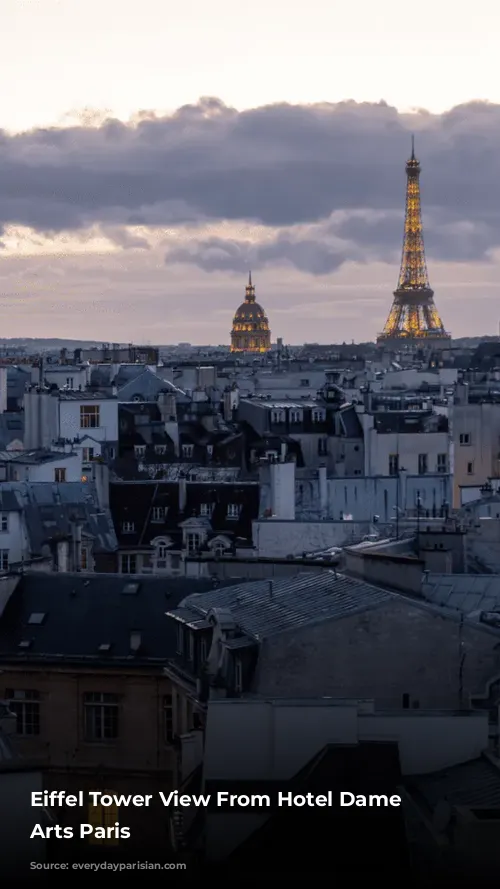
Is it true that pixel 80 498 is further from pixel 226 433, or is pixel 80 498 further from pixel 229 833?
pixel 229 833

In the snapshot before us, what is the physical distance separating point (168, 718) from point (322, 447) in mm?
38003

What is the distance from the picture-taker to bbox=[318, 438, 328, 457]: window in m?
64.6

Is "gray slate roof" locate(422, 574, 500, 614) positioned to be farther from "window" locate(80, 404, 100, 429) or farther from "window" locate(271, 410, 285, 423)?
"window" locate(271, 410, 285, 423)

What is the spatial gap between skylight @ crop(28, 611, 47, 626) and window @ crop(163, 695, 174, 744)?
251 centimetres

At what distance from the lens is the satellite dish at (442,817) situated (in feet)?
57.0

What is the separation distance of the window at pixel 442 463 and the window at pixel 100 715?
112 ft

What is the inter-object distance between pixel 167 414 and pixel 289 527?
970 inches

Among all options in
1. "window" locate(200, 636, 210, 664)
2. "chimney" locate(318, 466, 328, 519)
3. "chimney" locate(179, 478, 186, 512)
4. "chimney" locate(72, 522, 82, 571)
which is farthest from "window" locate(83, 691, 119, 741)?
"chimney" locate(318, 466, 328, 519)

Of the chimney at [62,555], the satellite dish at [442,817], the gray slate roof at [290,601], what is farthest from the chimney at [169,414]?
the satellite dish at [442,817]

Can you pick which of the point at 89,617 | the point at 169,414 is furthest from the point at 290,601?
the point at 169,414

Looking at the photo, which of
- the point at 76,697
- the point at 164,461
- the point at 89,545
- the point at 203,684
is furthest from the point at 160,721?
the point at 164,461

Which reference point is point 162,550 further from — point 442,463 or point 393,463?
point 442,463

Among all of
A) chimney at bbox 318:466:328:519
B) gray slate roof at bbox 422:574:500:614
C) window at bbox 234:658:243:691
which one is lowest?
window at bbox 234:658:243:691

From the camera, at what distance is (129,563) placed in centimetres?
4222
